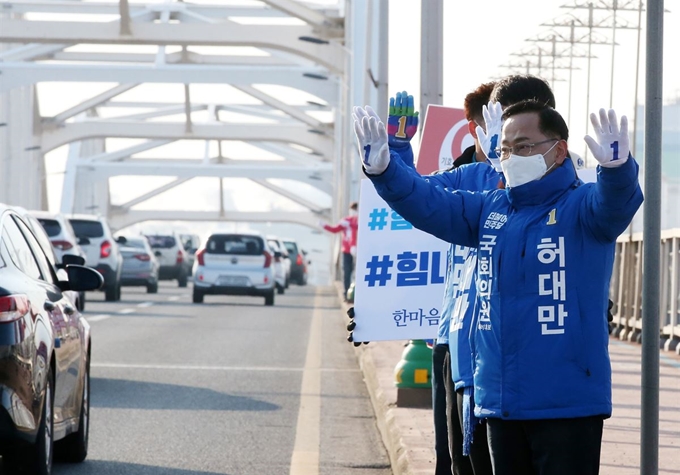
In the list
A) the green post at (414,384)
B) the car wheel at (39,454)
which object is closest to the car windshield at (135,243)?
the green post at (414,384)

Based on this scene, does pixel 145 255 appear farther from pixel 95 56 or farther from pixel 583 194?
pixel 583 194

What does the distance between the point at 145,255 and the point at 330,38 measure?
487 inches

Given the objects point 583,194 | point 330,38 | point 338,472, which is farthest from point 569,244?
point 330,38

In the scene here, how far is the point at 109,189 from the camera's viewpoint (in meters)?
109

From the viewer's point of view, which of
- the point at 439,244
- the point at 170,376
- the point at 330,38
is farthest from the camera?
the point at 330,38

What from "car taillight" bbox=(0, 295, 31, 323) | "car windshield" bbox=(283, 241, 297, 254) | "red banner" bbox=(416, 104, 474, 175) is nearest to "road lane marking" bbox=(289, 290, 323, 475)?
"red banner" bbox=(416, 104, 474, 175)

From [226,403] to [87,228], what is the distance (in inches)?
736

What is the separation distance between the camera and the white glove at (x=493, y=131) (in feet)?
15.3

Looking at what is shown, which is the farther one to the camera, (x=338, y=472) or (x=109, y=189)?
(x=109, y=189)

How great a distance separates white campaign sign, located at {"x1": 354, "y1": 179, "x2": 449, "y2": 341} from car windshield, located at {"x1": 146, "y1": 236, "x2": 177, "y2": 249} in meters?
39.9

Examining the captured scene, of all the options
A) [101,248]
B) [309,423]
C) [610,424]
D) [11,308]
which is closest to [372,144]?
[11,308]

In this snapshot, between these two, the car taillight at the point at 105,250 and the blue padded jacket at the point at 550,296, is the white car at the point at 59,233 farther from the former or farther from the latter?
the blue padded jacket at the point at 550,296

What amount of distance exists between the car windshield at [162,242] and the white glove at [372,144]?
42.8m

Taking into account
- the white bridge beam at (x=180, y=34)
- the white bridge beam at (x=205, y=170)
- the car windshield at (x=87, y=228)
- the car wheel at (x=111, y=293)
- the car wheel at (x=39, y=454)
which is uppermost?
the white bridge beam at (x=180, y=34)
